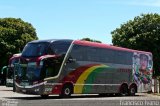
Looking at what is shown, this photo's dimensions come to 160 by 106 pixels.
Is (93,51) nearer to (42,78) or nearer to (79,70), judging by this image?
(79,70)

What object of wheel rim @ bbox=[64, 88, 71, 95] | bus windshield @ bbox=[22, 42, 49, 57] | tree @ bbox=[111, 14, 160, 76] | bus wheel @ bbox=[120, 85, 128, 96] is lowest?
wheel rim @ bbox=[64, 88, 71, 95]

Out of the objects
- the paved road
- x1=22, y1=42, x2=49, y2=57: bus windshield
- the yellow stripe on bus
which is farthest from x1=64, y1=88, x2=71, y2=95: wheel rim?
x1=22, y1=42, x2=49, y2=57: bus windshield

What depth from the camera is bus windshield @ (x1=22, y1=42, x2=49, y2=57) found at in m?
27.1

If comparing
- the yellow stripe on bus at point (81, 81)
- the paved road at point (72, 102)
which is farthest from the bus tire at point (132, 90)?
the paved road at point (72, 102)

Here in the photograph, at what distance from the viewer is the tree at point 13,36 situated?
A: 2442 inches

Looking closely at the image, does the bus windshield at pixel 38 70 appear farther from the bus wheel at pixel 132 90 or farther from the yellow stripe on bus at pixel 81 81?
the bus wheel at pixel 132 90

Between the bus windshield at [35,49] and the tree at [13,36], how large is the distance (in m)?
34.2

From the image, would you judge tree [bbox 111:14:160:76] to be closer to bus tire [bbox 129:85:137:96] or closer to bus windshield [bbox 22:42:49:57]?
bus tire [bbox 129:85:137:96]

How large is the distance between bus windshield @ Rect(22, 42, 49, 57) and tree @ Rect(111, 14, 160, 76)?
2713cm

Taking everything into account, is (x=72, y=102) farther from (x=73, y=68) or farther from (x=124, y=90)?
(x=124, y=90)

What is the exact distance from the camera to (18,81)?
27.9 meters

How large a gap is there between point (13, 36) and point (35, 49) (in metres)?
38.0

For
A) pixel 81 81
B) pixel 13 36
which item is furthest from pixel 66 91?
pixel 13 36

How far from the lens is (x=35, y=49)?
90.1ft
